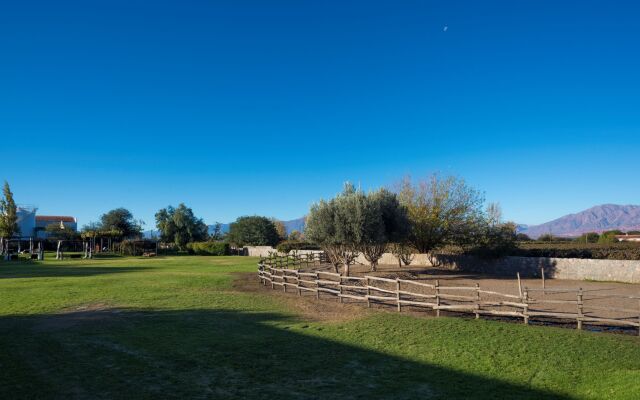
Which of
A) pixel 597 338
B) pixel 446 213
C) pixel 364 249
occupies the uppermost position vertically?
pixel 446 213

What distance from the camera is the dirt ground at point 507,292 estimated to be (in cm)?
1423

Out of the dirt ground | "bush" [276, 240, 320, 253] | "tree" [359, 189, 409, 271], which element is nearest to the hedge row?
the dirt ground

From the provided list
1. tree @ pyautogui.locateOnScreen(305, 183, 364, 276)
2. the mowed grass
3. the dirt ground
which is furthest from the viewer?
tree @ pyautogui.locateOnScreen(305, 183, 364, 276)

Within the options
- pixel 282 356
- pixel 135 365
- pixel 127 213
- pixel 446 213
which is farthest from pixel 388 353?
pixel 127 213

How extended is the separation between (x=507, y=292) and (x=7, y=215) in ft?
203

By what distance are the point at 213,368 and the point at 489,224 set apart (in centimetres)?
2831

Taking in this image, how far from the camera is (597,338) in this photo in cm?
1112

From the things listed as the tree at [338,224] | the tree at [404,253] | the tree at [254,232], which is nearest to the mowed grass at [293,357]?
the tree at [338,224]

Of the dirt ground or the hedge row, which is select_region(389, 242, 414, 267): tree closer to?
the dirt ground

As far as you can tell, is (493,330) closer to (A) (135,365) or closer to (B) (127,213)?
(A) (135,365)

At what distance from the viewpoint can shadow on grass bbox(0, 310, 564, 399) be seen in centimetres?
740

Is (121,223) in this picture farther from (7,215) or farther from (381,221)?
(381,221)

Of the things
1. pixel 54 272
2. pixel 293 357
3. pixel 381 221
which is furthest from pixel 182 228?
pixel 293 357

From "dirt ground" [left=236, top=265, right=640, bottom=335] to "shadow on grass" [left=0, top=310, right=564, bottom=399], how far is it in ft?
11.7
